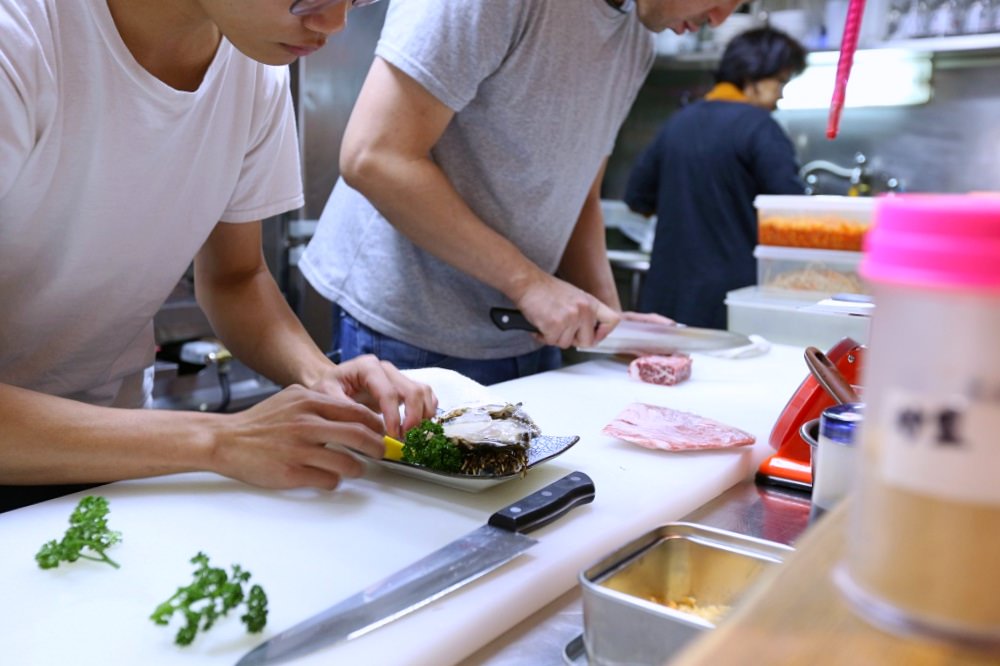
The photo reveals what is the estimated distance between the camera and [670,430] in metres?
1.42

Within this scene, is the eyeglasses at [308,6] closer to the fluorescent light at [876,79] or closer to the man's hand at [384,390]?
the man's hand at [384,390]

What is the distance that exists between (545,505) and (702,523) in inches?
10.2

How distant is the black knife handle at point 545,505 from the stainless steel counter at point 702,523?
Answer: 0.09 meters

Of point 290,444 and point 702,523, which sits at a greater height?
point 290,444

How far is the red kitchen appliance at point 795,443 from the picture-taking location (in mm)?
1304

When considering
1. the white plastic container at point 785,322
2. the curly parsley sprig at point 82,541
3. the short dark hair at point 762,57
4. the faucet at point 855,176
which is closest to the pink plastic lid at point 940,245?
the curly parsley sprig at point 82,541

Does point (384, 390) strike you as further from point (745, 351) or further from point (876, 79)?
point (876, 79)

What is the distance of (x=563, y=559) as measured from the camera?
38.5 inches

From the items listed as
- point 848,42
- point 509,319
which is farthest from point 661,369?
point 848,42

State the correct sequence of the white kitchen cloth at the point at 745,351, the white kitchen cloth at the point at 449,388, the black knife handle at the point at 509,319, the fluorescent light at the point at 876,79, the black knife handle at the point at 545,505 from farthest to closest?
1. the fluorescent light at the point at 876,79
2. the white kitchen cloth at the point at 745,351
3. the black knife handle at the point at 509,319
4. the white kitchen cloth at the point at 449,388
5. the black knife handle at the point at 545,505

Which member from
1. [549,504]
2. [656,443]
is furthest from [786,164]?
[549,504]

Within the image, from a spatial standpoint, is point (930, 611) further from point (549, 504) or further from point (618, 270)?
point (618, 270)

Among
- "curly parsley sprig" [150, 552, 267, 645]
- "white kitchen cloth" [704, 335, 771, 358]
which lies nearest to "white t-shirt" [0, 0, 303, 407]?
"curly parsley sprig" [150, 552, 267, 645]

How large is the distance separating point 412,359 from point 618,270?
9.13 ft
